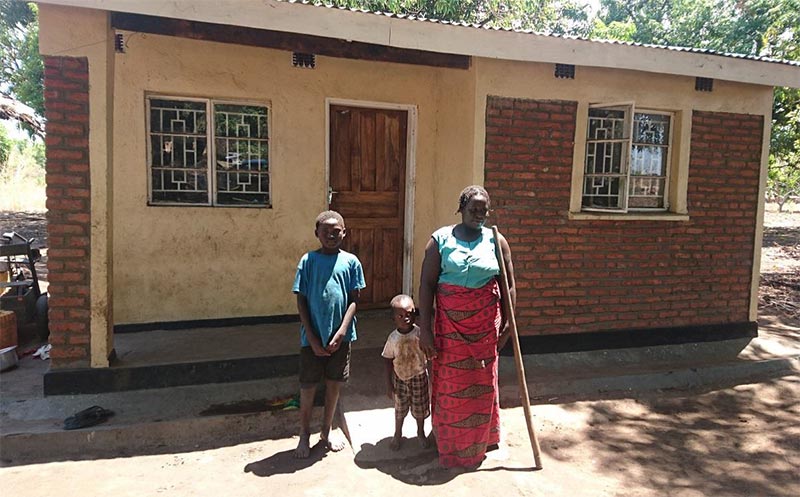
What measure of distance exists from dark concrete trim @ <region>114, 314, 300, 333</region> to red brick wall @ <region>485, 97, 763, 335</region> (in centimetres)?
262

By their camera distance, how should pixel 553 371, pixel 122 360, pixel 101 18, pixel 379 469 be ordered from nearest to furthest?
pixel 379 469, pixel 101 18, pixel 122 360, pixel 553 371

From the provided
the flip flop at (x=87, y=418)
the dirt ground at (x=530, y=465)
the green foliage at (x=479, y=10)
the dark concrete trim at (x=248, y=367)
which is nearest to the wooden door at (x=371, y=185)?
the dark concrete trim at (x=248, y=367)

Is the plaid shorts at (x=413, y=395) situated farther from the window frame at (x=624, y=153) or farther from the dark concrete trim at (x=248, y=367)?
A: the window frame at (x=624, y=153)

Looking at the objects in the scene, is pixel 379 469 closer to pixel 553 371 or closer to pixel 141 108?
pixel 553 371

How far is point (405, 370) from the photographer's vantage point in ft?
10.6

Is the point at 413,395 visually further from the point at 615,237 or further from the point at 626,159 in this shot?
the point at 626,159

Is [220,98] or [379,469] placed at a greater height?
[220,98]

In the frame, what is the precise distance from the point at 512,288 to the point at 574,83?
2.62 metres

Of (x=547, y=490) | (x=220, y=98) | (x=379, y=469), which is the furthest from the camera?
(x=220, y=98)

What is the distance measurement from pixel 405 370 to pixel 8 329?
13.7 ft

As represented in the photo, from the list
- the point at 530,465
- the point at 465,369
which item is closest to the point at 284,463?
the point at 465,369

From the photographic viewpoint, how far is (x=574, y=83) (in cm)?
476

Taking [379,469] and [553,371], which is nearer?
[379,469]

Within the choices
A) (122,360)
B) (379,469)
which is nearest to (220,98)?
(122,360)
